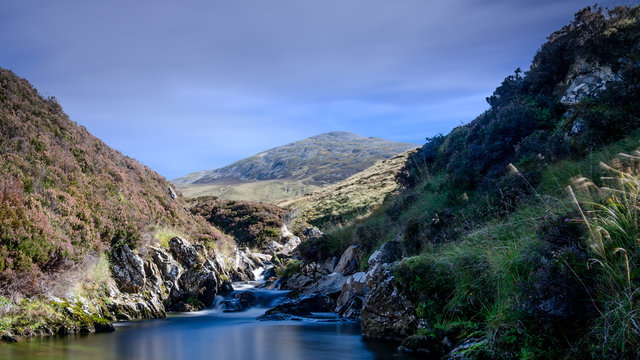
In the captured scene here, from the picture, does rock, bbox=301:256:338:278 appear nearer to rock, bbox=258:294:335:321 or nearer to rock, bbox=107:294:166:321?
rock, bbox=258:294:335:321

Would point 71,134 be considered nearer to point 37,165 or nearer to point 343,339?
point 37,165

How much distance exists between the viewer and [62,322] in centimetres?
1038

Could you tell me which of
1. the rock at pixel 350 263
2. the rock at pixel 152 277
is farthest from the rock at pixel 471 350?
the rock at pixel 152 277

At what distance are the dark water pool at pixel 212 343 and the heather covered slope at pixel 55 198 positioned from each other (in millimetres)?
2148

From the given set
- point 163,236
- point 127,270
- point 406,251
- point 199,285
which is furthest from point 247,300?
point 406,251

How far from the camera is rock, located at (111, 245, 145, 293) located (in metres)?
13.8

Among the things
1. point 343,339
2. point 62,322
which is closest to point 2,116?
point 62,322

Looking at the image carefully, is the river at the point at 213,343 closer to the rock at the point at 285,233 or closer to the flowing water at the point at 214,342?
the flowing water at the point at 214,342

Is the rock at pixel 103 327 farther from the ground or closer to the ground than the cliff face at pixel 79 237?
closer to the ground

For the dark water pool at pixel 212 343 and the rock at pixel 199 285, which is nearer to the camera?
the dark water pool at pixel 212 343

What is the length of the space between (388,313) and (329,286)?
690 cm

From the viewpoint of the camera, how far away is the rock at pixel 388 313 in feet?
30.5

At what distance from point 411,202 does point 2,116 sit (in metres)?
15.6

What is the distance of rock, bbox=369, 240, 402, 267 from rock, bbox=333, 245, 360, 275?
3487mm
